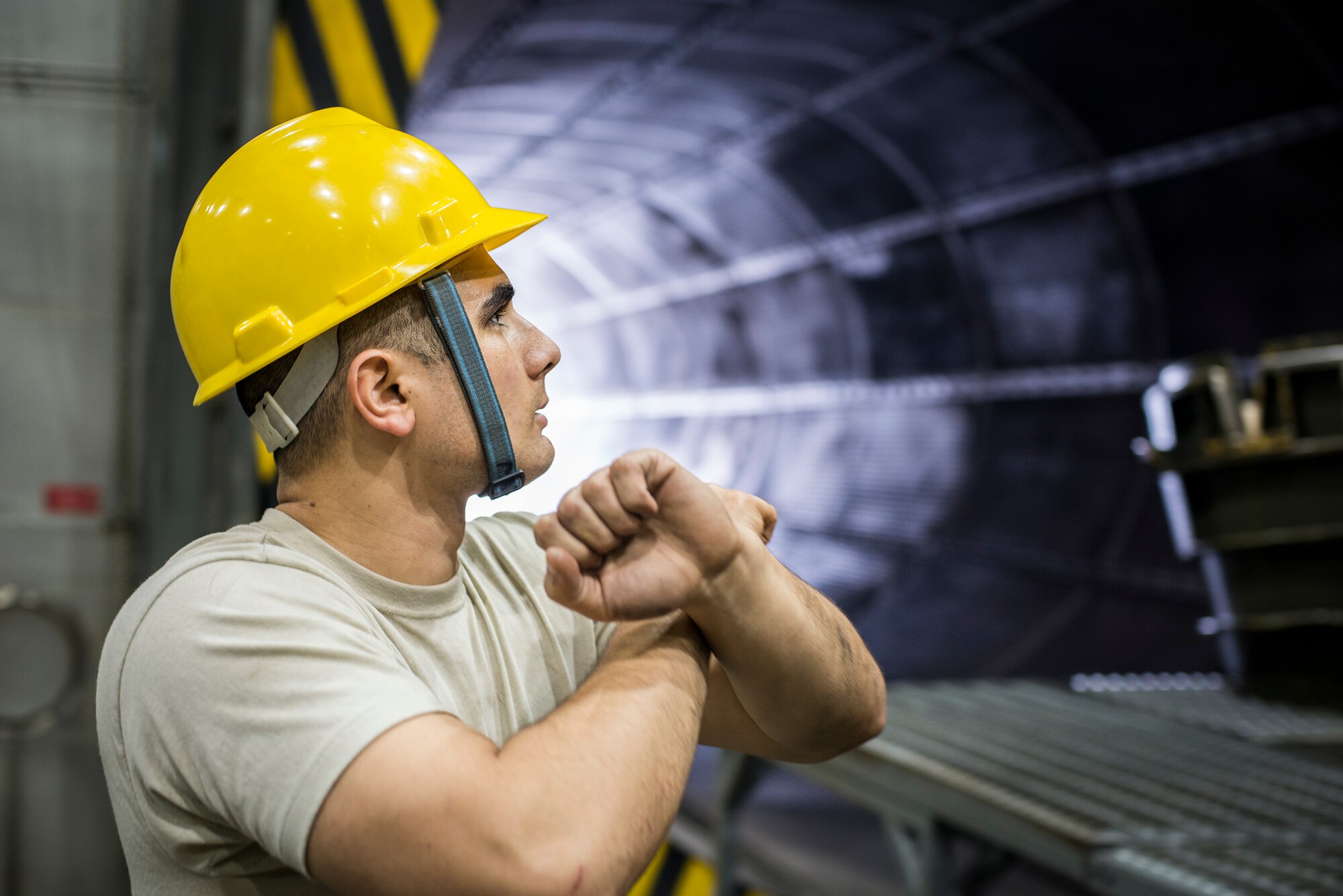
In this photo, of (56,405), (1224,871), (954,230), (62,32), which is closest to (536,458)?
(1224,871)

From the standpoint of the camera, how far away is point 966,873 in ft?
11.1

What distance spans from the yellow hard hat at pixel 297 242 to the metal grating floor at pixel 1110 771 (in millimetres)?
1927

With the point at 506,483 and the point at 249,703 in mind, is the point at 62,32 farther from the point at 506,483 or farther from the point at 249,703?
the point at 249,703

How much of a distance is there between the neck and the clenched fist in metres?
0.22

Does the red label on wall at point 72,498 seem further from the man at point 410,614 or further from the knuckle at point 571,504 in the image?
the knuckle at point 571,504

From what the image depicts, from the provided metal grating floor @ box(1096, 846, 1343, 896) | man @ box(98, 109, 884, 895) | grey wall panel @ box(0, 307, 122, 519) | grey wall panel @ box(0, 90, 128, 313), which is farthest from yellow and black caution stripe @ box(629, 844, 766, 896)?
man @ box(98, 109, 884, 895)

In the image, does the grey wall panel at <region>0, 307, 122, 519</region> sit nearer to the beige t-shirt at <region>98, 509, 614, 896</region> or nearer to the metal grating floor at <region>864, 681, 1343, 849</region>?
the beige t-shirt at <region>98, 509, 614, 896</region>

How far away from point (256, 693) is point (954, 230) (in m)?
5.94

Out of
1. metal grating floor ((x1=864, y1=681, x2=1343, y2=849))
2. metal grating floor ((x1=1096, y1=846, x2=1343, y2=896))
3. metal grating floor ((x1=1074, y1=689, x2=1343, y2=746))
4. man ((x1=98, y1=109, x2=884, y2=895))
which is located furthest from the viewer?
metal grating floor ((x1=1074, y1=689, x2=1343, y2=746))

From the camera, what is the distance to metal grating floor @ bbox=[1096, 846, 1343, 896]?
2189mm

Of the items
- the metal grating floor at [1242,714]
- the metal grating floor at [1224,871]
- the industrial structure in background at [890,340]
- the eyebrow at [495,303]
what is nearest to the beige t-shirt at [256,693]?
the eyebrow at [495,303]

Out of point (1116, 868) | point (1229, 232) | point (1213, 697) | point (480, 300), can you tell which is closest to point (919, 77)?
point (1229, 232)

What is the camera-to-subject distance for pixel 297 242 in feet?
4.55

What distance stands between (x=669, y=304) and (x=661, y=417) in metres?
1.25
